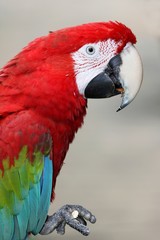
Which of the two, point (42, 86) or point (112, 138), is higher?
point (42, 86)

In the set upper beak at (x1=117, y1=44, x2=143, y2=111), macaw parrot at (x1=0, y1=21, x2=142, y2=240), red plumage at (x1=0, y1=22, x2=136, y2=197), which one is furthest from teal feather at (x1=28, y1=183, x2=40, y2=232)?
upper beak at (x1=117, y1=44, x2=143, y2=111)

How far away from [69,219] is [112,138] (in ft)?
4.85

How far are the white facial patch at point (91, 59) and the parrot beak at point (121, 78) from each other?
0.05ft

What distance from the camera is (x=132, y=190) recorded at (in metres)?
3.18

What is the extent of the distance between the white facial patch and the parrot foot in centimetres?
36

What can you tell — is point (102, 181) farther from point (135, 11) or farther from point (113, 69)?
point (113, 69)

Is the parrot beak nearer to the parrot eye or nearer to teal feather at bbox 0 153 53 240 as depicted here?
the parrot eye

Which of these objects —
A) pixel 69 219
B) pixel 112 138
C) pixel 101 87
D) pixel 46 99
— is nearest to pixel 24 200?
pixel 69 219

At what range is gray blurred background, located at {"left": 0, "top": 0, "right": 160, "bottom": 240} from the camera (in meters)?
2.89

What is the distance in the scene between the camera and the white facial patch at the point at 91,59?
166 cm

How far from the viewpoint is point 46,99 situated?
165 cm

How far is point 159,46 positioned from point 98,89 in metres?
1.35

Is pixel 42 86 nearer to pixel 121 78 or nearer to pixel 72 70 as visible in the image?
pixel 72 70

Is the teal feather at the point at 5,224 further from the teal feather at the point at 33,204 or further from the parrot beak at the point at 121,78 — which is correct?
the parrot beak at the point at 121,78
